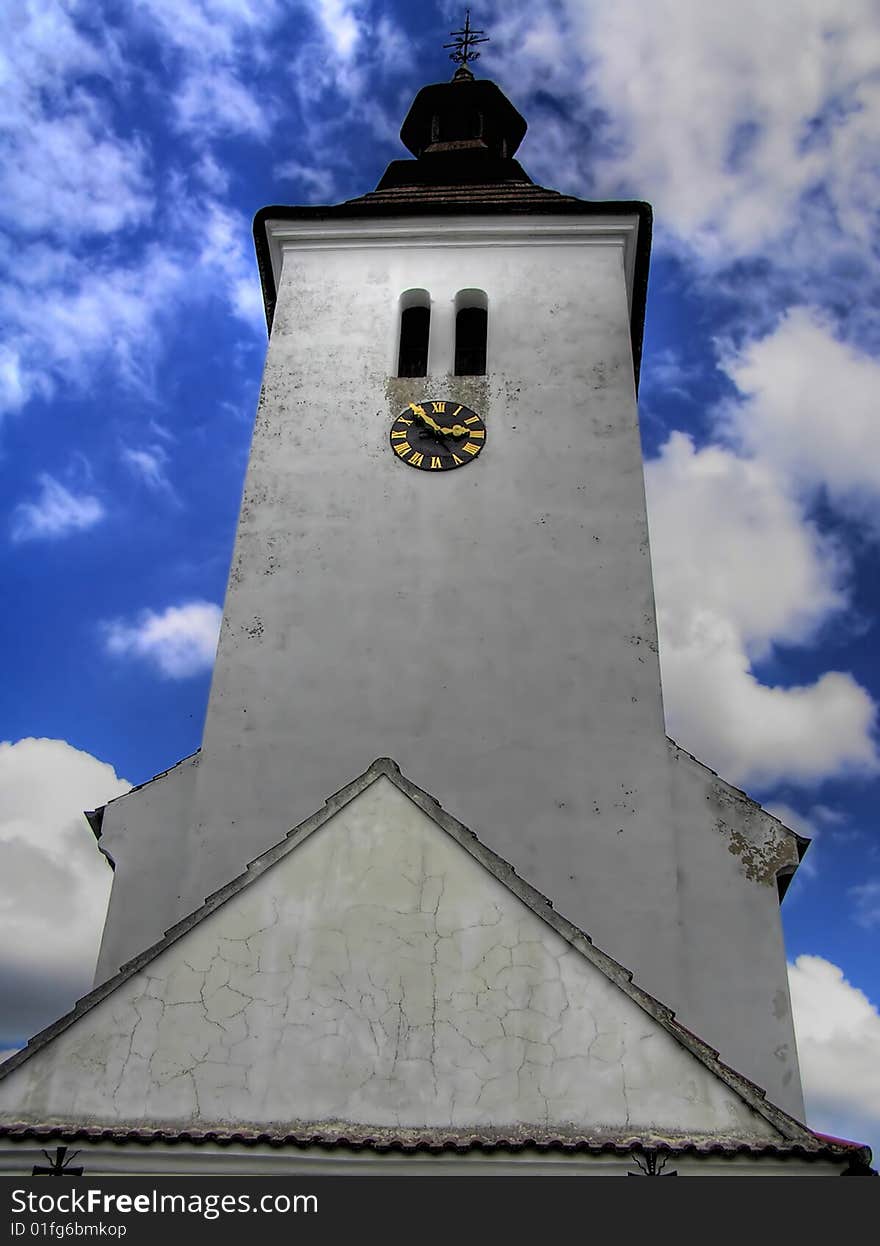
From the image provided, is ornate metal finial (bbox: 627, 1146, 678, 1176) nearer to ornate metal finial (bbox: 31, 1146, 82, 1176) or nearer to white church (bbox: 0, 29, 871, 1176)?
white church (bbox: 0, 29, 871, 1176)

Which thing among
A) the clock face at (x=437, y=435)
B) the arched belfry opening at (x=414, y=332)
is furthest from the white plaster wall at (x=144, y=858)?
the arched belfry opening at (x=414, y=332)

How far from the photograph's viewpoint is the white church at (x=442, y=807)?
5777 mm

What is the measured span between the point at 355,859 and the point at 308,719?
5.06 metres

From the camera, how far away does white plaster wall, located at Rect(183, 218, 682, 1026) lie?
10734 millimetres

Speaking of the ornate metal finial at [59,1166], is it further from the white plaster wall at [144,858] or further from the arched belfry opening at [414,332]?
the arched belfry opening at [414,332]

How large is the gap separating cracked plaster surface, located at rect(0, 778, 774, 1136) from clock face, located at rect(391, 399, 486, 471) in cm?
754

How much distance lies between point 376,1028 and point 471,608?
6.68 metres

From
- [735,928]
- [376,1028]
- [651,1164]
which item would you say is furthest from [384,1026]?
[735,928]

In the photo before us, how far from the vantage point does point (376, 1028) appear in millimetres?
6035

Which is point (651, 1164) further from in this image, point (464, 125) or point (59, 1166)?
point (464, 125)

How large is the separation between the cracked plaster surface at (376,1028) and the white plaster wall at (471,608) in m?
4.11

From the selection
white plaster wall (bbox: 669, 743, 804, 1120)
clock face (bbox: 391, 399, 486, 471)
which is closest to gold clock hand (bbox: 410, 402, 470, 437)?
clock face (bbox: 391, 399, 486, 471)
